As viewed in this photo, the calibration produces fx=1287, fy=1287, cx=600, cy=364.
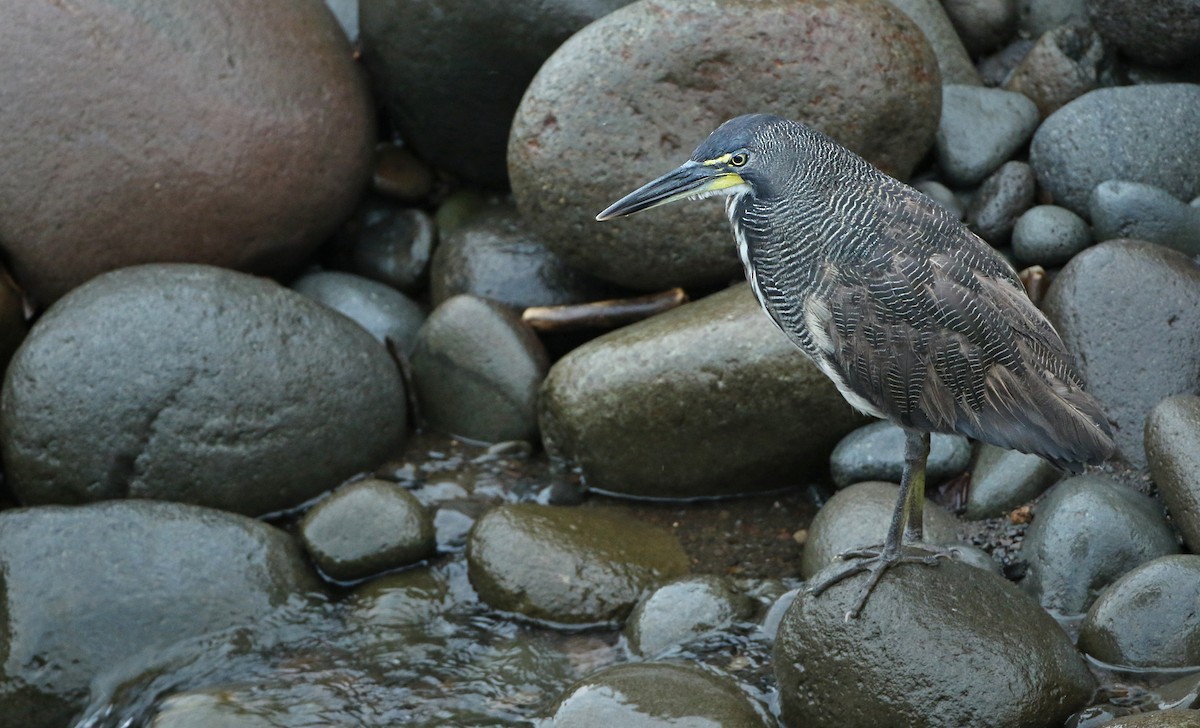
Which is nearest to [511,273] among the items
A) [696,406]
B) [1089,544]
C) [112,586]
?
[696,406]

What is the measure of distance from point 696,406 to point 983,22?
143 inches

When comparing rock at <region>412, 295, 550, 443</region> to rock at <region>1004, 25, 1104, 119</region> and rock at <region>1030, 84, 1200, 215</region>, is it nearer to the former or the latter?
rock at <region>1030, 84, 1200, 215</region>

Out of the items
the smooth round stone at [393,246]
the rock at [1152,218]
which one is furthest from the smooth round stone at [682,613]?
the smooth round stone at [393,246]

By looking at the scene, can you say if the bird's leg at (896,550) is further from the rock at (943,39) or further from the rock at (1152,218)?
the rock at (943,39)

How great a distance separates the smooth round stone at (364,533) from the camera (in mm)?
6627

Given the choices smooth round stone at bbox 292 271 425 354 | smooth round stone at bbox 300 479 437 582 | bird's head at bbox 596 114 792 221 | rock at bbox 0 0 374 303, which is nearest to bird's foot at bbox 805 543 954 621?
bird's head at bbox 596 114 792 221

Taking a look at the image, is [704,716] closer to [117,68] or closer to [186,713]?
[186,713]

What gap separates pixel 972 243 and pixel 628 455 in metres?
2.49

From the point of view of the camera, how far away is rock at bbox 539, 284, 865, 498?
22.2 feet

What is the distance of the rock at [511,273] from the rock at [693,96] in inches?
26.2

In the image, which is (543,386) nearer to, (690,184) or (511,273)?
(511,273)

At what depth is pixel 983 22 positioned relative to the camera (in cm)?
856

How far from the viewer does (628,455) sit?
23.3 feet

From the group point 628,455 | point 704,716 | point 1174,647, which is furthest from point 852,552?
point 628,455
